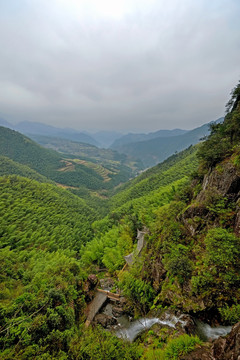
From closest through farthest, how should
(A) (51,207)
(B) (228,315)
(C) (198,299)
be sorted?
(B) (228,315)
(C) (198,299)
(A) (51,207)

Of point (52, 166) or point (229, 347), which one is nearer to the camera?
point (229, 347)

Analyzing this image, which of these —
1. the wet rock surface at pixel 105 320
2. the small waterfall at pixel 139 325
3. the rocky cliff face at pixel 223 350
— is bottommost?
the wet rock surface at pixel 105 320

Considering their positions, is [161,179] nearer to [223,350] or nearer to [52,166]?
[223,350]

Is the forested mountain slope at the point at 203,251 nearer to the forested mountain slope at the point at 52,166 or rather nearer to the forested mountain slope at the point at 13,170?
the forested mountain slope at the point at 13,170

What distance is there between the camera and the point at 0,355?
1129 centimetres

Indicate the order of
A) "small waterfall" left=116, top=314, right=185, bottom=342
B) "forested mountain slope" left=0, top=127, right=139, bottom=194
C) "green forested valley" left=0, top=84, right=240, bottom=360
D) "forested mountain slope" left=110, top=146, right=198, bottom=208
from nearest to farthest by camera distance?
"green forested valley" left=0, top=84, right=240, bottom=360, "small waterfall" left=116, top=314, right=185, bottom=342, "forested mountain slope" left=110, top=146, right=198, bottom=208, "forested mountain slope" left=0, top=127, right=139, bottom=194

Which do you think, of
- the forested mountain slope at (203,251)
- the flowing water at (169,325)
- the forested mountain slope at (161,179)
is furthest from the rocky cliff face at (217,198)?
the forested mountain slope at (161,179)

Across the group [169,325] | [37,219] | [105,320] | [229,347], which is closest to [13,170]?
[37,219]

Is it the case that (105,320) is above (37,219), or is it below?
below

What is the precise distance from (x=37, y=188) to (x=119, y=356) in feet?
182

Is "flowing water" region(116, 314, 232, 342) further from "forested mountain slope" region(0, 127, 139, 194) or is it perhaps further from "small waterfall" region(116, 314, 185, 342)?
"forested mountain slope" region(0, 127, 139, 194)

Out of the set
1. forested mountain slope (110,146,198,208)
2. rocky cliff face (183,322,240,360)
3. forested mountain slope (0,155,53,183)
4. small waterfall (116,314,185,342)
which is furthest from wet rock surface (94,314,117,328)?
forested mountain slope (0,155,53,183)

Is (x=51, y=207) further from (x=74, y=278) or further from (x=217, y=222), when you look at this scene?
(x=217, y=222)

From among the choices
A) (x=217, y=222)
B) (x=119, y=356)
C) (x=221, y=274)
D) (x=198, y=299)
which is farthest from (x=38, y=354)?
(x=217, y=222)
